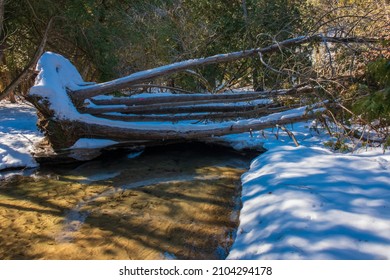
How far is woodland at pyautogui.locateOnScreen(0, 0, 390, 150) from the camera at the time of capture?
19.6 feet

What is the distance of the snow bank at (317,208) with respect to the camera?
2.94m

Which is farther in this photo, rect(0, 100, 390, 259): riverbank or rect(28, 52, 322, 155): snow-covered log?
rect(28, 52, 322, 155): snow-covered log

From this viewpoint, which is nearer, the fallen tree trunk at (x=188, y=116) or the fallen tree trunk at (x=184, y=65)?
the fallen tree trunk at (x=184, y=65)

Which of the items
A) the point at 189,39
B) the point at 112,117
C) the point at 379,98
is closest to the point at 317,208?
the point at 379,98

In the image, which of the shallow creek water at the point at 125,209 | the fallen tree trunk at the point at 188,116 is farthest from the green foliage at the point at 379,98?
the fallen tree trunk at the point at 188,116

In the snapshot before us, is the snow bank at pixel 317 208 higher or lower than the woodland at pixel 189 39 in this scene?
lower

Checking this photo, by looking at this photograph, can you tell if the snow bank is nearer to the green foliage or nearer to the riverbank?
the riverbank

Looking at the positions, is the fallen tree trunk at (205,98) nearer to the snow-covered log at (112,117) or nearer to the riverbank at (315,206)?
the snow-covered log at (112,117)

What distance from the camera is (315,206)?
3658 mm

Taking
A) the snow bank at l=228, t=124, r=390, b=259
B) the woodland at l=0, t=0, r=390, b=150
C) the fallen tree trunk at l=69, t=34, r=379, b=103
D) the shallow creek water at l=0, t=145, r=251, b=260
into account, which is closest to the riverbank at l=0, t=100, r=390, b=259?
the snow bank at l=228, t=124, r=390, b=259

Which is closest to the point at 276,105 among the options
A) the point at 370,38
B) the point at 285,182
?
the point at 370,38

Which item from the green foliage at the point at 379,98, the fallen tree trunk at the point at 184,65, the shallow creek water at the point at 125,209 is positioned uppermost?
the fallen tree trunk at the point at 184,65

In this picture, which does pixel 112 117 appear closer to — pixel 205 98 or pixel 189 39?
pixel 205 98

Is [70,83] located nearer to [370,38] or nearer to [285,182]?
[285,182]
